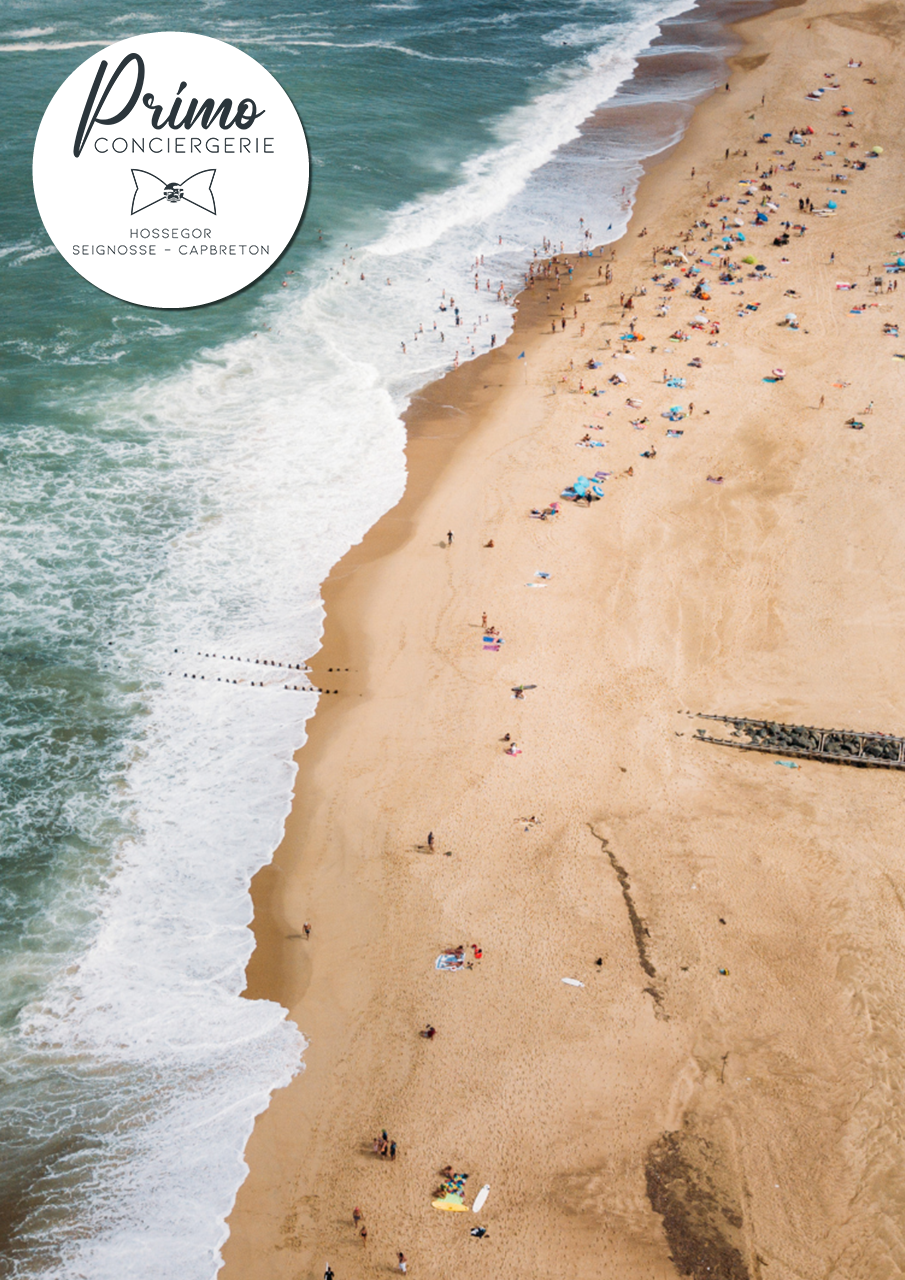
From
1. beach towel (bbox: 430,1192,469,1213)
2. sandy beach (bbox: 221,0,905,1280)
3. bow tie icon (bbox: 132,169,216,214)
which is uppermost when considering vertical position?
bow tie icon (bbox: 132,169,216,214)

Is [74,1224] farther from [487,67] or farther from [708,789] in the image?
[487,67]

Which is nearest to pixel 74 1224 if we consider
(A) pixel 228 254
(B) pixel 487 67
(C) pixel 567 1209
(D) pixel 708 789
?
(C) pixel 567 1209

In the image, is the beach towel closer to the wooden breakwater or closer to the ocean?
the ocean

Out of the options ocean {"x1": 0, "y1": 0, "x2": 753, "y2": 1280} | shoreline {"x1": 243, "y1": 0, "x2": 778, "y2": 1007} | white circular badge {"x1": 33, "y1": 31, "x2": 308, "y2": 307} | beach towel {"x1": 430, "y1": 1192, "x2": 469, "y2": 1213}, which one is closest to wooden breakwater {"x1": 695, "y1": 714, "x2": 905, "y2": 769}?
shoreline {"x1": 243, "y1": 0, "x2": 778, "y2": 1007}

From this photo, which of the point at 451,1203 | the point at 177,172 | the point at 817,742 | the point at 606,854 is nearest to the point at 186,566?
the point at 606,854

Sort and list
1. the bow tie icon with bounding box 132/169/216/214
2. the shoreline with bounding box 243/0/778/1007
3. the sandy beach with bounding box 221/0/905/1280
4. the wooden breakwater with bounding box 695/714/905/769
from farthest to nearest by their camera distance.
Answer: the bow tie icon with bounding box 132/169/216/214 < the shoreline with bounding box 243/0/778/1007 < the wooden breakwater with bounding box 695/714/905/769 < the sandy beach with bounding box 221/0/905/1280

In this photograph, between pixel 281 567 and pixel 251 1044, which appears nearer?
pixel 251 1044

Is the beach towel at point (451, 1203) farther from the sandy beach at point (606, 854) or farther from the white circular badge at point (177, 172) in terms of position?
the white circular badge at point (177, 172)

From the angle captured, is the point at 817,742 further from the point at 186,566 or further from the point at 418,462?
the point at 186,566
